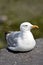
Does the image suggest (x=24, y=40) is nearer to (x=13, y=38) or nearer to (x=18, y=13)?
(x=13, y=38)

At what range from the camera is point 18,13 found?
393 cm

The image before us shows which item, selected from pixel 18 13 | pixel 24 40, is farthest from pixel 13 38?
pixel 18 13

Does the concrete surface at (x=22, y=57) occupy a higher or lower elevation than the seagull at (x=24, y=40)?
lower

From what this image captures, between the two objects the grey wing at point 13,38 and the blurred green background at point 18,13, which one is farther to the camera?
the blurred green background at point 18,13

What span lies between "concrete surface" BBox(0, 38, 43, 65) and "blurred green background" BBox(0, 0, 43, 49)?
59 centimetres

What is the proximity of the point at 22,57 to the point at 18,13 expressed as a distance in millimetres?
1476

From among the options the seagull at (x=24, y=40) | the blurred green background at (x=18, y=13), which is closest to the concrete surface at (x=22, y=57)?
the seagull at (x=24, y=40)

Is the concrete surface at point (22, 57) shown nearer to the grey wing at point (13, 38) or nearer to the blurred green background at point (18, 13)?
the grey wing at point (13, 38)

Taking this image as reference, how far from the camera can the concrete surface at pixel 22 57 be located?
8.04 ft

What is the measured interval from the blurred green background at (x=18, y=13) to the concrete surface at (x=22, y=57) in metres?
0.59

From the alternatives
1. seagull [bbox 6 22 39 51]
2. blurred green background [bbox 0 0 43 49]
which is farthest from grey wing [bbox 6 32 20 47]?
blurred green background [bbox 0 0 43 49]

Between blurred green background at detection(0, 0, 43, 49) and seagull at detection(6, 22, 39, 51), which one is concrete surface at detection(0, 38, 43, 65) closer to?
seagull at detection(6, 22, 39, 51)

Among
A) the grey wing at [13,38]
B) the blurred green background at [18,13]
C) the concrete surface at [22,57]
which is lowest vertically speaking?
the blurred green background at [18,13]

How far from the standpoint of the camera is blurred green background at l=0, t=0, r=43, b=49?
3477mm
